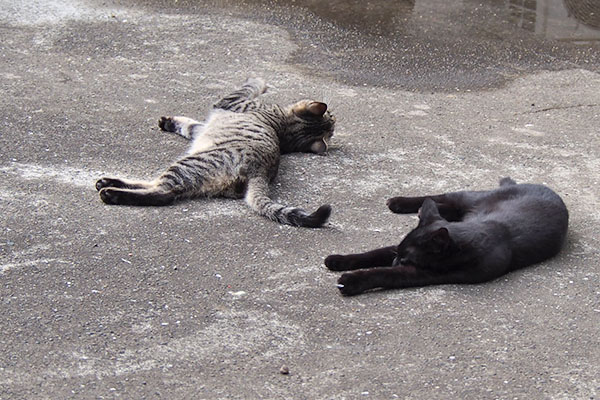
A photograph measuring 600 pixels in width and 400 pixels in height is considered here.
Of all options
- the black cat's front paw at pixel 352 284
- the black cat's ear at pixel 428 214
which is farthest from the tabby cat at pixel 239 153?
the black cat's front paw at pixel 352 284

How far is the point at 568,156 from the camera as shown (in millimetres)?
6113

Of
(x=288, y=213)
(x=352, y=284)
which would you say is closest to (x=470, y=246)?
(x=352, y=284)

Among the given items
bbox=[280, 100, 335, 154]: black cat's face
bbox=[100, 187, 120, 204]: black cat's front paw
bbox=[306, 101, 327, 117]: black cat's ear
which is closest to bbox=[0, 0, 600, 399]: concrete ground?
bbox=[100, 187, 120, 204]: black cat's front paw

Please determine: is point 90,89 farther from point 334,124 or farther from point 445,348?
point 445,348

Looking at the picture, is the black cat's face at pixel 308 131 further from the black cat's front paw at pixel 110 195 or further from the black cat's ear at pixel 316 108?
the black cat's front paw at pixel 110 195

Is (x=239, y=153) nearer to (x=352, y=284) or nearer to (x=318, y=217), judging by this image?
(x=318, y=217)

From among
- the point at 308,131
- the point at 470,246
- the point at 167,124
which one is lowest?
the point at 167,124

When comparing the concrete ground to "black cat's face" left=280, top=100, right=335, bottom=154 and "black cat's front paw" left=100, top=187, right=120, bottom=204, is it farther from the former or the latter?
"black cat's face" left=280, top=100, right=335, bottom=154

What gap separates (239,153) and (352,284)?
1.62 m

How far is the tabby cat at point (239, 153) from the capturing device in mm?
5020

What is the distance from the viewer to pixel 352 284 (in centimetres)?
418

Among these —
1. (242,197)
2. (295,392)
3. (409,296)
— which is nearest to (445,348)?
(409,296)

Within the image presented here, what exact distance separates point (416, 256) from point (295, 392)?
1.13 m

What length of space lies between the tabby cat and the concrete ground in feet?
0.36
